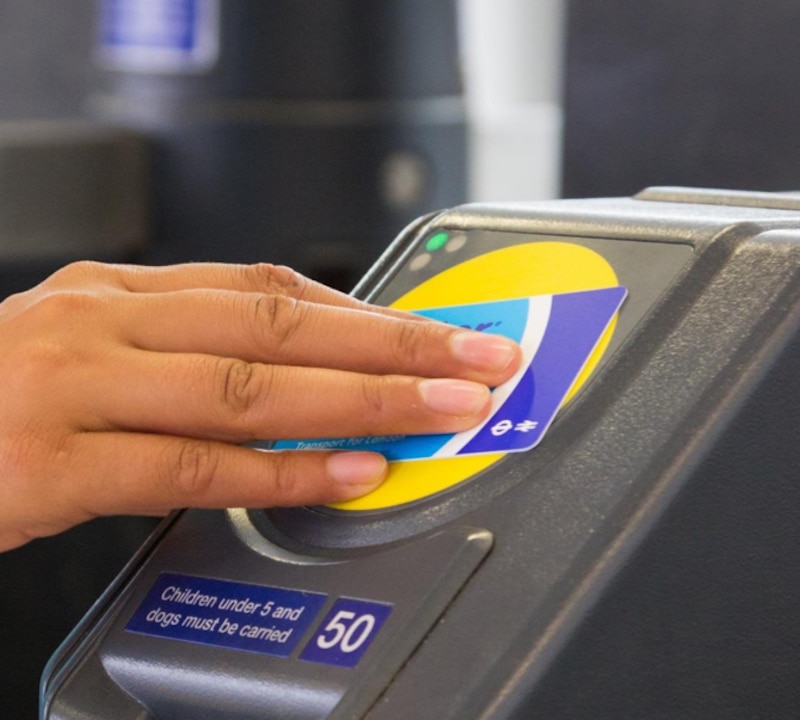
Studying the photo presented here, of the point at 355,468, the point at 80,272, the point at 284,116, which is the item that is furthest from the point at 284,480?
the point at 284,116

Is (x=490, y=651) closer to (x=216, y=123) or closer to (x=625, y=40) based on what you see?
(x=625, y=40)

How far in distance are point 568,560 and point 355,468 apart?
0.35ft

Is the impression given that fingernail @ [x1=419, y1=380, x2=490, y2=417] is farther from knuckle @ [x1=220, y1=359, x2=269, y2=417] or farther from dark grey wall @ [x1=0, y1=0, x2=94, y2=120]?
dark grey wall @ [x1=0, y1=0, x2=94, y2=120]

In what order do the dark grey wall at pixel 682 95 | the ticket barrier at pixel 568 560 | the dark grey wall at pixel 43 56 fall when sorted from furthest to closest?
Answer: the dark grey wall at pixel 43 56, the dark grey wall at pixel 682 95, the ticket barrier at pixel 568 560

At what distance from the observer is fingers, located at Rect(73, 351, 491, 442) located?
1.78 ft

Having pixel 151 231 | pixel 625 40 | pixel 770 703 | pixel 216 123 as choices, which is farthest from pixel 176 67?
pixel 770 703

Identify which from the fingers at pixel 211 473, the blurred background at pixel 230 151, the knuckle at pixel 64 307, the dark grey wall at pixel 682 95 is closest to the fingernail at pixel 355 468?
the fingers at pixel 211 473

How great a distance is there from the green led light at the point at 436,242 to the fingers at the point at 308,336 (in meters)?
0.09

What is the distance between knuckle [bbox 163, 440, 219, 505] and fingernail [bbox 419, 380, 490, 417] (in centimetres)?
9

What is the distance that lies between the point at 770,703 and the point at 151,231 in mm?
1173

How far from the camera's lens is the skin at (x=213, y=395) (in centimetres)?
55

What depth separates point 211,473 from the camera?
55 cm

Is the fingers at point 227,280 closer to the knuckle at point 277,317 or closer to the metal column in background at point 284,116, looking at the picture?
the knuckle at point 277,317

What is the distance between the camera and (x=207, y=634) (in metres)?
0.54
